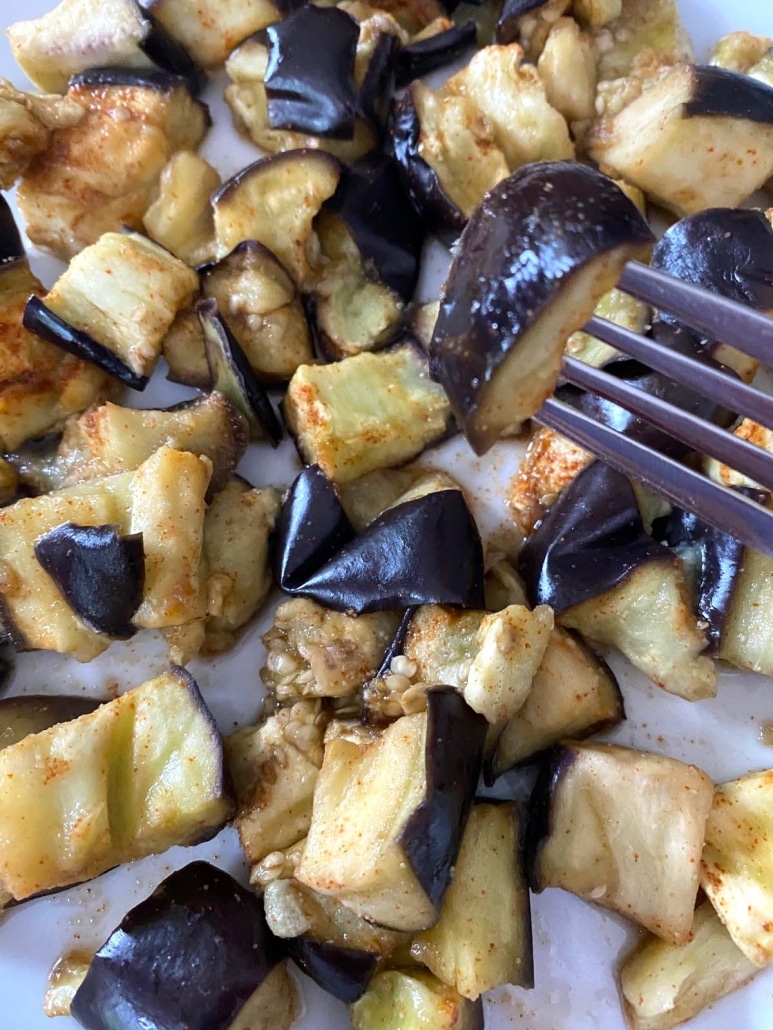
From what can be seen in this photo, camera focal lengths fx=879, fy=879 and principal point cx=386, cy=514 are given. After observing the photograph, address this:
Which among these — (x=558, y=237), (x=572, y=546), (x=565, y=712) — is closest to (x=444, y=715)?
(x=565, y=712)

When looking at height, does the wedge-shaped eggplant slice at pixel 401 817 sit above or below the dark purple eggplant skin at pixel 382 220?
below

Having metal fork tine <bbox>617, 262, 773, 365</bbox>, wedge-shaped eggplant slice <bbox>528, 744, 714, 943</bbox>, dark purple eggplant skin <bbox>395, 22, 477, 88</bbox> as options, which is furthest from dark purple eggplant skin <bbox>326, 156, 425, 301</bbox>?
wedge-shaped eggplant slice <bbox>528, 744, 714, 943</bbox>

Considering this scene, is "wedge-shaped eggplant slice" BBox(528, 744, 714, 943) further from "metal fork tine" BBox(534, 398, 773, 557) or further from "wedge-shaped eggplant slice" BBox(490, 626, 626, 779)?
"metal fork tine" BBox(534, 398, 773, 557)

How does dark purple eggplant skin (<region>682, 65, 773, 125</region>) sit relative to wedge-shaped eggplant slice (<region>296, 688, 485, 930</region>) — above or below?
above

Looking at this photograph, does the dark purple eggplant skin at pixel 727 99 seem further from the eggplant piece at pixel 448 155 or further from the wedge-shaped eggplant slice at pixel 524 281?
the wedge-shaped eggplant slice at pixel 524 281

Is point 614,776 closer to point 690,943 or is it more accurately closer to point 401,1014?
point 690,943

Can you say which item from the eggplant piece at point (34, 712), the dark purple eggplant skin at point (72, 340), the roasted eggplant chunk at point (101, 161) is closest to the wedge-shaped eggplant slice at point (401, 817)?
the eggplant piece at point (34, 712)
